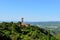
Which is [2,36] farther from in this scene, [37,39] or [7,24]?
[7,24]

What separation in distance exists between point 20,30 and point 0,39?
32.1ft

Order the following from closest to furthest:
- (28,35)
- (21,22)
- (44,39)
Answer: (44,39)
(28,35)
(21,22)

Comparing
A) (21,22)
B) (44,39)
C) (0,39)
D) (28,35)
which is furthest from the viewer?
(21,22)

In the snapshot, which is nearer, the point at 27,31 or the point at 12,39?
the point at 12,39

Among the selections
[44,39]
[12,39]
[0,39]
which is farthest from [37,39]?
[0,39]

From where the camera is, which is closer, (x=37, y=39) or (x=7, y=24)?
(x=37, y=39)

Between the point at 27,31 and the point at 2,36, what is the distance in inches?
314

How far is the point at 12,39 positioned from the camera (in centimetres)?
3434

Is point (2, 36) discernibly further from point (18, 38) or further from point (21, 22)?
point (21, 22)

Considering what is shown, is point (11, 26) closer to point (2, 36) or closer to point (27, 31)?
point (27, 31)

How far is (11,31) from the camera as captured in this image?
128 ft

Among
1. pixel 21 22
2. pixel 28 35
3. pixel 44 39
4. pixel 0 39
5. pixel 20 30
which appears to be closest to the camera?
pixel 0 39

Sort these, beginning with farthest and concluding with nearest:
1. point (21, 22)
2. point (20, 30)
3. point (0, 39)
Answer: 1. point (21, 22)
2. point (20, 30)
3. point (0, 39)

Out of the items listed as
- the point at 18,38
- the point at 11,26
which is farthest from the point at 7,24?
the point at 18,38
